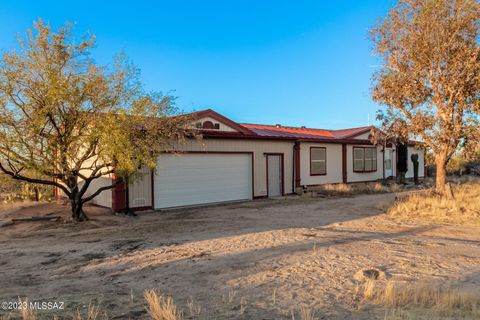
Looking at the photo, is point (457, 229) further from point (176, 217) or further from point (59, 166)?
point (59, 166)

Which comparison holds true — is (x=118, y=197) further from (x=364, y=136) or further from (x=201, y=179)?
(x=364, y=136)

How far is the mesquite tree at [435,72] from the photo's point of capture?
36.4 ft

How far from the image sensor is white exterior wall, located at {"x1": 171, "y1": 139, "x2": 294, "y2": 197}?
14312mm

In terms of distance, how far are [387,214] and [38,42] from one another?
1139cm

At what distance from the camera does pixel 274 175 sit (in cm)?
1720

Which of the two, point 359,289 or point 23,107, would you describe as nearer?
point 359,289

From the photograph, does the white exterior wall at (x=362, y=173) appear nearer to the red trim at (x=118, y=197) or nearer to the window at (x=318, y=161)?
the window at (x=318, y=161)

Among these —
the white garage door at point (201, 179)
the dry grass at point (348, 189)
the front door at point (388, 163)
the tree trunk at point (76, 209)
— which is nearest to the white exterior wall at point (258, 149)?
the white garage door at point (201, 179)

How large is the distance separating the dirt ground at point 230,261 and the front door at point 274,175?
6395 mm

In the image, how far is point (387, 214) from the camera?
11.1 meters

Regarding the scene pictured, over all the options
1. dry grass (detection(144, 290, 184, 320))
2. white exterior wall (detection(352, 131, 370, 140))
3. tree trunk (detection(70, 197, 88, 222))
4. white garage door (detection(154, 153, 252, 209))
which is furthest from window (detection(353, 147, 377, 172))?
dry grass (detection(144, 290, 184, 320))

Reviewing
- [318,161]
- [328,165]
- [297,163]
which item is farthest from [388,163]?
[297,163]

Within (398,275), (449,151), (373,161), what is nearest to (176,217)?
(398,275)

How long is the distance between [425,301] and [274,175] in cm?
1315
